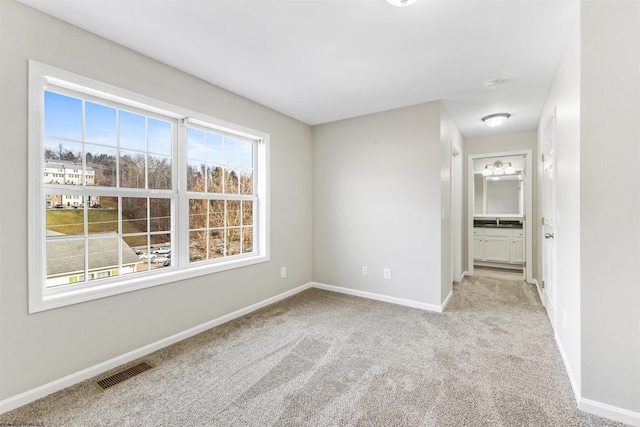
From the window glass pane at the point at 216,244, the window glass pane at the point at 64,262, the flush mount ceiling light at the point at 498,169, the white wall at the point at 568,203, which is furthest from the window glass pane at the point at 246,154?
the flush mount ceiling light at the point at 498,169

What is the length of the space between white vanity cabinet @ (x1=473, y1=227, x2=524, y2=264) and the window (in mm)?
4953

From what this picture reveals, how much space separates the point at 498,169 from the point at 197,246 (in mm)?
5840

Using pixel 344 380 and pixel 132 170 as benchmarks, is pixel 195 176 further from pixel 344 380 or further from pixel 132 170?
pixel 344 380

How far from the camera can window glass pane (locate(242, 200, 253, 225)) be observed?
11.4 feet

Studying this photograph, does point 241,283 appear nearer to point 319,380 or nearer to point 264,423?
point 319,380

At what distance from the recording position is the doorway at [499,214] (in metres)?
5.48

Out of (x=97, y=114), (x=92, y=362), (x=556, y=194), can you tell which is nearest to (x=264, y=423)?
(x=92, y=362)

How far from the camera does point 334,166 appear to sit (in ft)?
13.6

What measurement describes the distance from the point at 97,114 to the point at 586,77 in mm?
3370

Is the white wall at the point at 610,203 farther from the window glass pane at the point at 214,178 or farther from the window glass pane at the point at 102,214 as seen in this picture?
the window glass pane at the point at 102,214

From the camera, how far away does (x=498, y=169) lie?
19.0 feet

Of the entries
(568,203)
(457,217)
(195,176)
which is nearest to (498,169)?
(457,217)

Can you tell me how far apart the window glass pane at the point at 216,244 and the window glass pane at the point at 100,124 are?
1246 millimetres

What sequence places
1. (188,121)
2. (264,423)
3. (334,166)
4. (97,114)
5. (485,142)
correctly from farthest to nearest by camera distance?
(485,142)
(334,166)
(188,121)
(97,114)
(264,423)
